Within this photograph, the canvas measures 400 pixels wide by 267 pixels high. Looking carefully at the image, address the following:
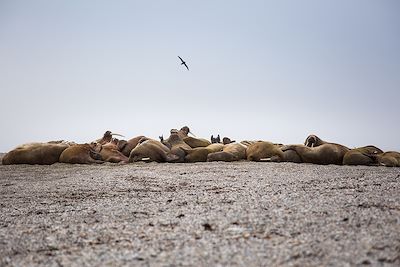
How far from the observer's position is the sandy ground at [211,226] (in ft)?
8.22

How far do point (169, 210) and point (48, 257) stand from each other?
159cm

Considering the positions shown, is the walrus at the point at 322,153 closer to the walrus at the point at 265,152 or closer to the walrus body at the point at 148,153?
the walrus at the point at 265,152

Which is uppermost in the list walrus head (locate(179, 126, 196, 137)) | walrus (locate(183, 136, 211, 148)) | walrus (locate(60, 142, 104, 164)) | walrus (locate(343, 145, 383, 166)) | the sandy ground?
walrus head (locate(179, 126, 196, 137))

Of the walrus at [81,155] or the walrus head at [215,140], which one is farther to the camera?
the walrus head at [215,140]

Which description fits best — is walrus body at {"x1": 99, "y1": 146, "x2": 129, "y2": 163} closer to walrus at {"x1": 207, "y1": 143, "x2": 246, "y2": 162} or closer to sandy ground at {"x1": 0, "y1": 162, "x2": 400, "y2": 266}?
walrus at {"x1": 207, "y1": 143, "x2": 246, "y2": 162}

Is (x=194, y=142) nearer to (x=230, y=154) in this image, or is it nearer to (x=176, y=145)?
(x=176, y=145)

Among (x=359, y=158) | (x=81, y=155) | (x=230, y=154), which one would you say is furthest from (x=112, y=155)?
(x=359, y=158)

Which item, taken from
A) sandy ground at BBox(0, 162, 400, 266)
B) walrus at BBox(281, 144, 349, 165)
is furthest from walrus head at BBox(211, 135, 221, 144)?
sandy ground at BBox(0, 162, 400, 266)

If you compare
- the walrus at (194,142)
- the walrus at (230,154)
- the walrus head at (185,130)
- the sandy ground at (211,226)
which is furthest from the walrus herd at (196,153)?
the sandy ground at (211,226)

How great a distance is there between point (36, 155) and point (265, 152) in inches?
301

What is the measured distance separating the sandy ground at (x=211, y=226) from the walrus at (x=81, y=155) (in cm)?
604

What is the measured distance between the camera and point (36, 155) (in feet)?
39.3

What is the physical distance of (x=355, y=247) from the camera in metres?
2.52

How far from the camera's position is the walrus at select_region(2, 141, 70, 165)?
39.3ft
